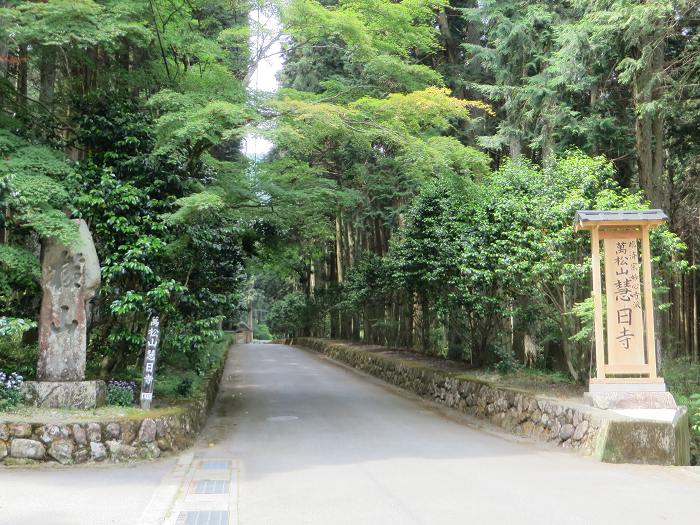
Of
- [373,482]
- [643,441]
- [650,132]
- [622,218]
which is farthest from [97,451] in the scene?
[650,132]

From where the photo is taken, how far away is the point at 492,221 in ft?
45.5

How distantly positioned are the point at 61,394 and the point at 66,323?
1071 mm

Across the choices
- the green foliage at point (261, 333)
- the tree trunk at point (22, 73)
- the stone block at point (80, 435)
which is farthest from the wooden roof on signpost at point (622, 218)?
the green foliage at point (261, 333)

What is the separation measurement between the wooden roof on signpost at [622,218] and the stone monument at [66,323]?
7.98 meters

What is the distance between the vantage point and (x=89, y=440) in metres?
8.33

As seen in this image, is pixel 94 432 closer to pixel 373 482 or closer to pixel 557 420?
pixel 373 482

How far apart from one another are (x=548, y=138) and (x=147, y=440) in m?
12.4

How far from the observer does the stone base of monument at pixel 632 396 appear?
383 inches

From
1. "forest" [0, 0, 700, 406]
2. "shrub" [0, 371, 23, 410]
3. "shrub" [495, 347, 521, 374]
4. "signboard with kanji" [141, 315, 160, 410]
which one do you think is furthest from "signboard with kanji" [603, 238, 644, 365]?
"shrub" [0, 371, 23, 410]

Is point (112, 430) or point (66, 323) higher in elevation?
point (66, 323)

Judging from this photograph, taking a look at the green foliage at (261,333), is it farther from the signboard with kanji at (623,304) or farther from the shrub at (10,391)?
the signboard with kanji at (623,304)

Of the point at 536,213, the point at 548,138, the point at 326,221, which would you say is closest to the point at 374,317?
the point at 326,221

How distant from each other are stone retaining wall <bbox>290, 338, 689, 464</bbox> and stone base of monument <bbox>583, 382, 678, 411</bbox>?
289 mm

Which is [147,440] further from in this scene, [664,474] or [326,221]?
[326,221]
